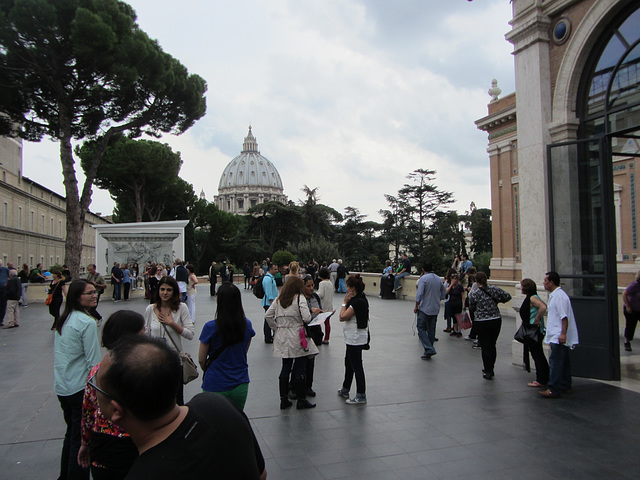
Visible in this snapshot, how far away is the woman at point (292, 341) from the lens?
5.24 metres

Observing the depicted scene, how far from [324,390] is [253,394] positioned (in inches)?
35.5

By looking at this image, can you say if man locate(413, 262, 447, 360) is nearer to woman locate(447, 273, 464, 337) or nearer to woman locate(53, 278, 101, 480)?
woman locate(447, 273, 464, 337)

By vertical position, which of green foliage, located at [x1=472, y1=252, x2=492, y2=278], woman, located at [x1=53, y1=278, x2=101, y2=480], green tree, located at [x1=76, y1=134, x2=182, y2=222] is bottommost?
woman, located at [x1=53, y1=278, x2=101, y2=480]

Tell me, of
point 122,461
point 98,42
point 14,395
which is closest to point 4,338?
point 14,395

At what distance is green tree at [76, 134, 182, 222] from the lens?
3912 centimetres

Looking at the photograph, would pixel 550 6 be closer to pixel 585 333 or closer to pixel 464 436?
pixel 585 333

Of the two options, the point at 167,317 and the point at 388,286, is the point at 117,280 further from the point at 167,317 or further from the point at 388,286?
the point at 167,317

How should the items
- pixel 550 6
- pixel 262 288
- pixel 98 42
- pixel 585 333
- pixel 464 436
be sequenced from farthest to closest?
pixel 98 42, pixel 262 288, pixel 550 6, pixel 585 333, pixel 464 436

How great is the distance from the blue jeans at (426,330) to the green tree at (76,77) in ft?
58.6

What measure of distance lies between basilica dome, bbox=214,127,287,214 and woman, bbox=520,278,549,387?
127970 millimetres

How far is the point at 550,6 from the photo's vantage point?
6.87 meters

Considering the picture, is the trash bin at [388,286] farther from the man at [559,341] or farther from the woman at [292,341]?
the woman at [292,341]

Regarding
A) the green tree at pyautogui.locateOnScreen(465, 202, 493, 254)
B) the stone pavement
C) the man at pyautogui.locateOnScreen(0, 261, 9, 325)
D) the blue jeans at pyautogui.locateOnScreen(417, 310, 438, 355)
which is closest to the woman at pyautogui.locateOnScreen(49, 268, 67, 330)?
the stone pavement

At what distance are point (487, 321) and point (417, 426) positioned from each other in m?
2.44
